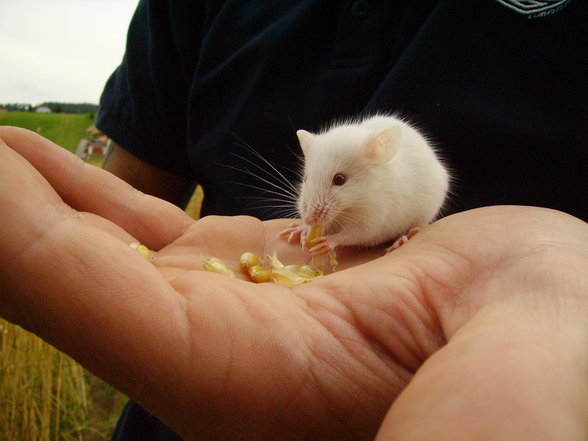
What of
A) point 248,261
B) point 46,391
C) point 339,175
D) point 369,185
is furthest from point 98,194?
point 46,391

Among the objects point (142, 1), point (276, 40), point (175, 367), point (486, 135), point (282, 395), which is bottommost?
point (282, 395)

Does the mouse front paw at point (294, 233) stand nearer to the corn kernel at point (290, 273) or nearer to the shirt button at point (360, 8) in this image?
the corn kernel at point (290, 273)

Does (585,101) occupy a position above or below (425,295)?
above

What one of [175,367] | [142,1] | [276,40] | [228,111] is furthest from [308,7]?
[175,367]

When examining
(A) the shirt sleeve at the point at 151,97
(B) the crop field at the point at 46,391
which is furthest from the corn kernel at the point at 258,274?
(A) the shirt sleeve at the point at 151,97

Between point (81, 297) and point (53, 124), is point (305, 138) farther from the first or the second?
point (81, 297)

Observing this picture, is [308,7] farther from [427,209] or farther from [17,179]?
[17,179]
